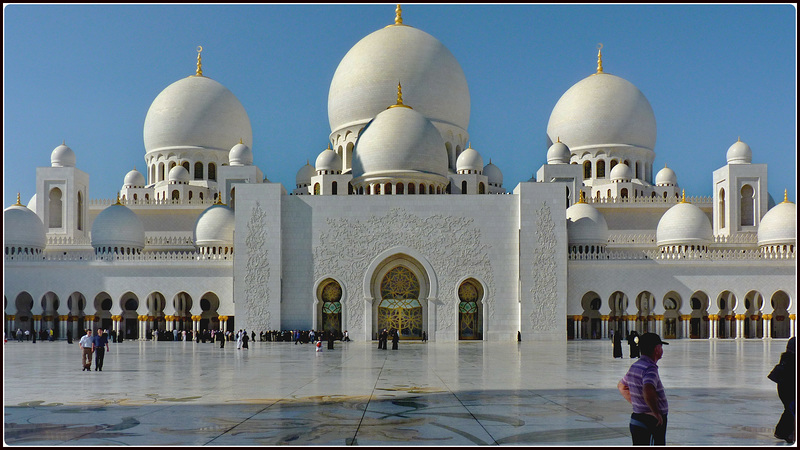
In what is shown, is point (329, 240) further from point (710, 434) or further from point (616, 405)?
point (710, 434)

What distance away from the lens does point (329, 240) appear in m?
25.4

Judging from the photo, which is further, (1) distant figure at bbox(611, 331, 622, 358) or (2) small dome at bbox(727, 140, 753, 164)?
(2) small dome at bbox(727, 140, 753, 164)

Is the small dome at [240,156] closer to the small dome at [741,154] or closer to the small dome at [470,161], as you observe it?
the small dome at [470,161]

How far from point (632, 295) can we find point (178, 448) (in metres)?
22.3

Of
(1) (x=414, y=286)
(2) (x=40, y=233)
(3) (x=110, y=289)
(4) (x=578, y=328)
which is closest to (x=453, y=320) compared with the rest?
(1) (x=414, y=286)

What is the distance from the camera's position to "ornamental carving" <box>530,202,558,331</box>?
2478 cm

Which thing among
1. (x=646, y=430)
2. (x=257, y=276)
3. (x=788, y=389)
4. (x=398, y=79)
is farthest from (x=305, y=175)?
(x=646, y=430)

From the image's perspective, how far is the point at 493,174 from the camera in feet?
105

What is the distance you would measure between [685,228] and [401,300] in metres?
9.71

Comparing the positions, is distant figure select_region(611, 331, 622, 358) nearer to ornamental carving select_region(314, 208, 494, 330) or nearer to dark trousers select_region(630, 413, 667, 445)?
ornamental carving select_region(314, 208, 494, 330)

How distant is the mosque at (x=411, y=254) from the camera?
985 inches

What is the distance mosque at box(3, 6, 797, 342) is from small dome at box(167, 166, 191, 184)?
81.7 inches

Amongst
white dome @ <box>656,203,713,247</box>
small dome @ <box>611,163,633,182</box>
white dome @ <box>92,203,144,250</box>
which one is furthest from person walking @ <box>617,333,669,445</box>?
small dome @ <box>611,163,633,182</box>

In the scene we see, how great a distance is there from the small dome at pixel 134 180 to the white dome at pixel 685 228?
2000 centimetres
